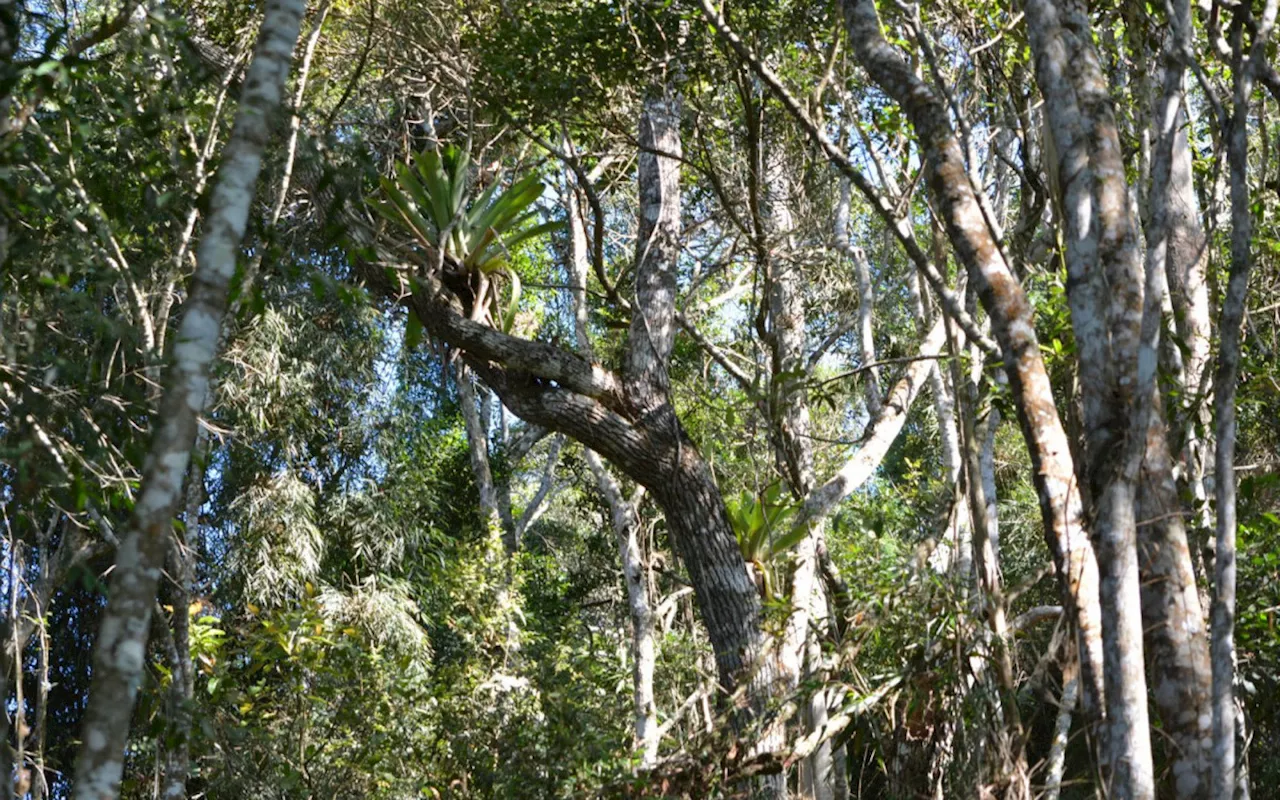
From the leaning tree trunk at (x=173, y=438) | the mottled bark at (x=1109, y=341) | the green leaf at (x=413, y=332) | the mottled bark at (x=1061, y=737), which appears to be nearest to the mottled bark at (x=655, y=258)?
the green leaf at (x=413, y=332)

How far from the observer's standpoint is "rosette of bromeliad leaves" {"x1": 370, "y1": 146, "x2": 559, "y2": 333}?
222 inches

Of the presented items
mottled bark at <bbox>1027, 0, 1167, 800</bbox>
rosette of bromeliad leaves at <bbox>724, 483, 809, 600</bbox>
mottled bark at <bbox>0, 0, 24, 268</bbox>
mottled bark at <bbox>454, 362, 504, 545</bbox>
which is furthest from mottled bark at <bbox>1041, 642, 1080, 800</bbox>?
mottled bark at <bbox>454, 362, 504, 545</bbox>

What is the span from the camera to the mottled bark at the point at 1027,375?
295 cm

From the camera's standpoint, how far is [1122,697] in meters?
2.68

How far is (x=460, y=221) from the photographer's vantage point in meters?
5.75

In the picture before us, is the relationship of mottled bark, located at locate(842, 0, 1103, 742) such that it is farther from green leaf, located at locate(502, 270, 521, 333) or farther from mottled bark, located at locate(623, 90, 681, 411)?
green leaf, located at locate(502, 270, 521, 333)

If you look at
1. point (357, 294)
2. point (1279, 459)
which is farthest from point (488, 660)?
point (357, 294)

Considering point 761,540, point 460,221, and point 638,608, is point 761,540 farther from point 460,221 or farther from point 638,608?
point 460,221

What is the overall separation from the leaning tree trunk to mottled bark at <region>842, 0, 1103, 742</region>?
5.35 feet

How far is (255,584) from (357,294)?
736 cm

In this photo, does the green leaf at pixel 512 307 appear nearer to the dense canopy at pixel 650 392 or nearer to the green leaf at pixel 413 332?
the dense canopy at pixel 650 392

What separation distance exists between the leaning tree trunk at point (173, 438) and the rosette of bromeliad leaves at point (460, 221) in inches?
124

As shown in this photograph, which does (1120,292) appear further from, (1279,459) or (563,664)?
(563,664)

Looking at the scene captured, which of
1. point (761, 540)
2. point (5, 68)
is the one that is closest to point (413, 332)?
point (761, 540)
